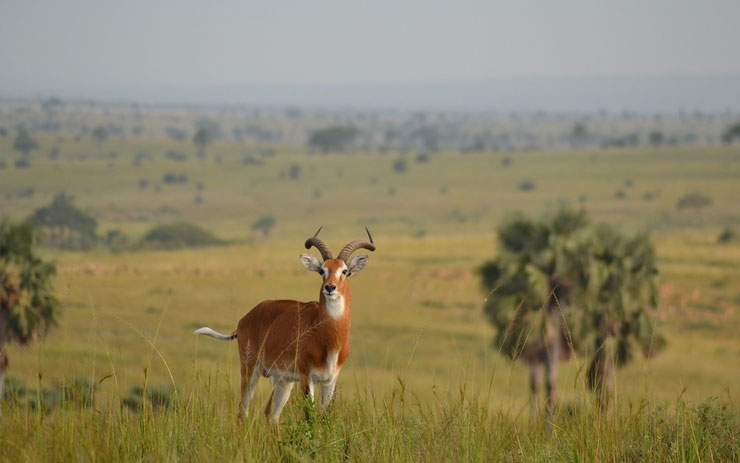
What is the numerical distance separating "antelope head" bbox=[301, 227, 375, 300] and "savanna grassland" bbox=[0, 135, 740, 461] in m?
0.64

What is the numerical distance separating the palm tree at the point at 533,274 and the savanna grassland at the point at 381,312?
94.7 inches

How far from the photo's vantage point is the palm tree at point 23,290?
33969mm

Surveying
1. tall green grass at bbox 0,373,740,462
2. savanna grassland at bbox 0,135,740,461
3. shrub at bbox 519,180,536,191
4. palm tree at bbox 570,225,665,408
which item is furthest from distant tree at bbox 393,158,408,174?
tall green grass at bbox 0,373,740,462

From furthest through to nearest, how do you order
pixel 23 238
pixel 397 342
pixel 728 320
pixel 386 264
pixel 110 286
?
pixel 386 264 < pixel 110 286 < pixel 728 320 < pixel 397 342 < pixel 23 238

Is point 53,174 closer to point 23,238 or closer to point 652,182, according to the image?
point 652,182

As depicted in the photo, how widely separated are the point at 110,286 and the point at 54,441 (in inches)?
2715

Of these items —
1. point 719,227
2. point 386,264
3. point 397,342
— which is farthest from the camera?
point 719,227

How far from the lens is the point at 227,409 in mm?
6785

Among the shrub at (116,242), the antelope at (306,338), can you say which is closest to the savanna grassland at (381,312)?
the antelope at (306,338)

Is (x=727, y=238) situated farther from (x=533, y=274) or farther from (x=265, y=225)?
(x=533, y=274)

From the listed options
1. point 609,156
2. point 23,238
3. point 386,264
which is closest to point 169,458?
point 23,238

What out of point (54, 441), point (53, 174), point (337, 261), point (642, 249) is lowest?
point (53, 174)

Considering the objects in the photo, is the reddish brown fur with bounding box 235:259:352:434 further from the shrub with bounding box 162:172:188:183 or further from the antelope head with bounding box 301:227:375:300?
the shrub with bounding box 162:172:188:183

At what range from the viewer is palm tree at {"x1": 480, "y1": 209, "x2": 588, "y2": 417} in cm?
3869
